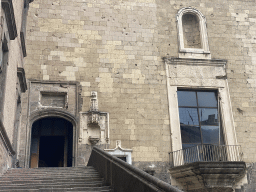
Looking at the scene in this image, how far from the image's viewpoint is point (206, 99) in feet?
46.8

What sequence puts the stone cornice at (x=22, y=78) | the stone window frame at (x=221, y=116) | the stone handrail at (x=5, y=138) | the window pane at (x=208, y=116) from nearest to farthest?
Answer: the stone handrail at (x=5, y=138) < the stone cornice at (x=22, y=78) < the stone window frame at (x=221, y=116) < the window pane at (x=208, y=116)

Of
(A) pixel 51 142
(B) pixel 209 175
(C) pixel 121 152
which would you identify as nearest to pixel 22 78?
(C) pixel 121 152

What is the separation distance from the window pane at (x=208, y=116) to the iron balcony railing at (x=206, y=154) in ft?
3.45

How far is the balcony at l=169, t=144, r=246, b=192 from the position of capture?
11.8 metres

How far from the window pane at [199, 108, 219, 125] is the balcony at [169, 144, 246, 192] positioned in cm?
106

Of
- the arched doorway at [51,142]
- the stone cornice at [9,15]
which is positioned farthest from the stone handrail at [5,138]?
the arched doorway at [51,142]

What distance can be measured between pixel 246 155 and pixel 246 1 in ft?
24.2

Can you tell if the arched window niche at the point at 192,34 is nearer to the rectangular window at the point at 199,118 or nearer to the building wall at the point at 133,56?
the building wall at the point at 133,56

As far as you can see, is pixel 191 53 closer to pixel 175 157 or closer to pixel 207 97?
pixel 207 97

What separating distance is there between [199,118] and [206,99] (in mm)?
952

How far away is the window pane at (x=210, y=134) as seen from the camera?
13.6 m

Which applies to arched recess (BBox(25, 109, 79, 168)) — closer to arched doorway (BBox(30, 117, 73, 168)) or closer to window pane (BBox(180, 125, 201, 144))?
arched doorway (BBox(30, 117, 73, 168))

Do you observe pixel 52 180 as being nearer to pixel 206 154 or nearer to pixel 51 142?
pixel 206 154

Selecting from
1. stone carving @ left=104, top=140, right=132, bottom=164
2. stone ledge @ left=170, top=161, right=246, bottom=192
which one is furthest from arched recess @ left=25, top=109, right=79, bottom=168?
stone ledge @ left=170, top=161, right=246, bottom=192
